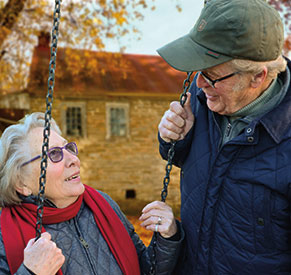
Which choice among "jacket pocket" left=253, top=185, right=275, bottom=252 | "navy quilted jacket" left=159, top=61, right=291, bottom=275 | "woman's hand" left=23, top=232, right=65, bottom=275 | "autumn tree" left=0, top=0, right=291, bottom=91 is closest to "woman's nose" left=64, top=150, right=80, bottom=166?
"woman's hand" left=23, top=232, right=65, bottom=275

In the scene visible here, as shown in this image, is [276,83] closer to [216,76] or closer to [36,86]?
Answer: [216,76]

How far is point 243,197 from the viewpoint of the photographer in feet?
5.28

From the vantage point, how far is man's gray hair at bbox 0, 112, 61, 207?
6.35 ft

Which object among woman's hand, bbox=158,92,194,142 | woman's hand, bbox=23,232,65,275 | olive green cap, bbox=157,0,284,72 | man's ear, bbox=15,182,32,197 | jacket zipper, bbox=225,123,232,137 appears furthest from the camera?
man's ear, bbox=15,182,32,197

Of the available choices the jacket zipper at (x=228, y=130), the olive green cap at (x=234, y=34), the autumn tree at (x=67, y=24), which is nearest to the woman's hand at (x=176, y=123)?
the jacket zipper at (x=228, y=130)

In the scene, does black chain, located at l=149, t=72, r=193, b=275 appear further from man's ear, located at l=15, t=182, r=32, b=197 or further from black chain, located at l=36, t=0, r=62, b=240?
man's ear, located at l=15, t=182, r=32, b=197

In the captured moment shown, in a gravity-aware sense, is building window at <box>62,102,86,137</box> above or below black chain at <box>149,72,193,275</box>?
below

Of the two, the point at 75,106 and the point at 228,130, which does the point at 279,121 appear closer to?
the point at 228,130

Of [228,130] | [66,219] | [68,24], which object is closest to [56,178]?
[66,219]

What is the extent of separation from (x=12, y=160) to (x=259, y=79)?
1.53m

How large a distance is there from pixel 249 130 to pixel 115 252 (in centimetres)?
119

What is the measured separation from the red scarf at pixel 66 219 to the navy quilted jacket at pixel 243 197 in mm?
485

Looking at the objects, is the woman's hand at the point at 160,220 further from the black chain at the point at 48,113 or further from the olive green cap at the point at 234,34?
the olive green cap at the point at 234,34

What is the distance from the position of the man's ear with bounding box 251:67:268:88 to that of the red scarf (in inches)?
51.6
